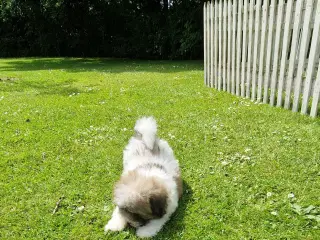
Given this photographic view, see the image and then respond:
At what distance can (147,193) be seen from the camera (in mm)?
2682

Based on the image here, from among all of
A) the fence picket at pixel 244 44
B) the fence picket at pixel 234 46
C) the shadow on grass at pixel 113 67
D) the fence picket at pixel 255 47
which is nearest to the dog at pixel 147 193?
the fence picket at pixel 255 47

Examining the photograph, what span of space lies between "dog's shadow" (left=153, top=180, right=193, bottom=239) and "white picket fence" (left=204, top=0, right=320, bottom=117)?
A: 3.52m

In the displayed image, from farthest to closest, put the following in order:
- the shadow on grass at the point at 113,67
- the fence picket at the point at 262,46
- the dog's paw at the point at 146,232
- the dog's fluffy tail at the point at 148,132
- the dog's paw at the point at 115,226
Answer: the shadow on grass at the point at 113,67, the fence picket at the point at 262,46, the dog's fluffy tail at the point at 148,132, the dog's paw at the point at 115,226, the dog's paw at the point at 146,232

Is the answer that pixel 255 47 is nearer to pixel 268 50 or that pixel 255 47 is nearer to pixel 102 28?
pixel 268 50

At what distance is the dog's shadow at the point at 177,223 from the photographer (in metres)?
2.89

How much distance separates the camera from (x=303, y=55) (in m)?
5.50

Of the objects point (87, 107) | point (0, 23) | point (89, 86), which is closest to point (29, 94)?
point (89, 86)

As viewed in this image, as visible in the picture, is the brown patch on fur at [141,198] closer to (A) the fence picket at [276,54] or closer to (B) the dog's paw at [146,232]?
(B) the dog's paw at [146,232]

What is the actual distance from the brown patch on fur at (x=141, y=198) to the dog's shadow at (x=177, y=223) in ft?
0.63

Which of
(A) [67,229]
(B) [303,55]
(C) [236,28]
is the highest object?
(C) [236,28]

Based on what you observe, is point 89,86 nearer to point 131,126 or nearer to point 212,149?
point 131,126

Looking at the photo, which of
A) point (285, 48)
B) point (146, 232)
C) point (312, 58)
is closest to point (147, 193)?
point (146, 232)

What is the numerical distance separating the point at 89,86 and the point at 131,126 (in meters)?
4.91

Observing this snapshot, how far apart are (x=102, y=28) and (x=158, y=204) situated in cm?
2373
